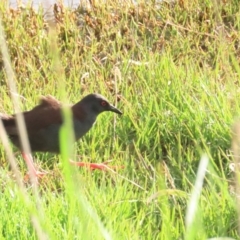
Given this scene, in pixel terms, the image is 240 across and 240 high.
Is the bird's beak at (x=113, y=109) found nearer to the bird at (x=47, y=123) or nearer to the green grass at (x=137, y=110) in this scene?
the bird at (x=47, y=123)

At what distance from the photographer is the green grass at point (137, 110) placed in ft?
10.1

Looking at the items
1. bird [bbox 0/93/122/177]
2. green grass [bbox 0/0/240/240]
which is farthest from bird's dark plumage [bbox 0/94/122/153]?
green grass [bbox 0/0/240/240]

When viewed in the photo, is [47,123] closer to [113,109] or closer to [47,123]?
[47,123]

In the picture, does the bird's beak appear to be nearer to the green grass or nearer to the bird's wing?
the green grass

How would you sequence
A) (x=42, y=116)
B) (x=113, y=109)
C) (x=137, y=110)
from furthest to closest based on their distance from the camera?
(x=137, y=110) < (x=113, y=109) < (x=42, y=116)

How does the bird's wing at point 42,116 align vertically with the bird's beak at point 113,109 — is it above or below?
above

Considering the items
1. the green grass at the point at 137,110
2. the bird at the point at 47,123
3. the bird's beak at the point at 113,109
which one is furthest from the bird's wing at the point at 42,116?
the bird's beak at the point at 113,109

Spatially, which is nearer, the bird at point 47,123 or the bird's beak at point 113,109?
the bird at point 47,123

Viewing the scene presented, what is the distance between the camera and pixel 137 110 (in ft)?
15.3

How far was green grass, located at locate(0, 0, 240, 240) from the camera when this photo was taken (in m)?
3.08

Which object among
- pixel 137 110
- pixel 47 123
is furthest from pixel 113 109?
pixel 47 123

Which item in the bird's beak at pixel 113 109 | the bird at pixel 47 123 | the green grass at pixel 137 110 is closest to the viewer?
the green grass at pixel 137 110

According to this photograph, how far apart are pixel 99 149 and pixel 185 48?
5.11ft

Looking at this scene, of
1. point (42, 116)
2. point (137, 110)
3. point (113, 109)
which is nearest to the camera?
point (42, 116)
